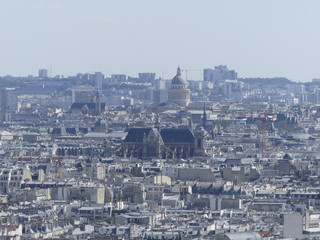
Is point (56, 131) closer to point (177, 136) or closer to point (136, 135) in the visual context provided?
point (177, 136)

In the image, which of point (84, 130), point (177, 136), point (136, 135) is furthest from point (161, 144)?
point (84, 130)

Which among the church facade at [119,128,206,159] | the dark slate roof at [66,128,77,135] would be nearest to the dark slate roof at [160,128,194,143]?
the church facade at [119,128,206,159]

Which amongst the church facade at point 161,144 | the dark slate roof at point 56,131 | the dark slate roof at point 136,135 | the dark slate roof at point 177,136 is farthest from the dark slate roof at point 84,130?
the dark slate roof at point 136,135

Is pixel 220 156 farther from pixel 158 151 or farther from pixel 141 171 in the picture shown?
pixel 141 171

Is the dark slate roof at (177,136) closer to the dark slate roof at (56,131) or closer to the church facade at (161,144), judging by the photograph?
the church facade at (161,144)

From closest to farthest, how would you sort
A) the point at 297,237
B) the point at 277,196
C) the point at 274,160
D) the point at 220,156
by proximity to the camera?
the point at 297,237
the point at 277,196
the point at 274,160
the point at 220,156

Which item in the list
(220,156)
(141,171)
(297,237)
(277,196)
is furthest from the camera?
(220,156)

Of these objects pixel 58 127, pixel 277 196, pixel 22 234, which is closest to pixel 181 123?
pixel 58 127

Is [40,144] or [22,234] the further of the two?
[40,144]
